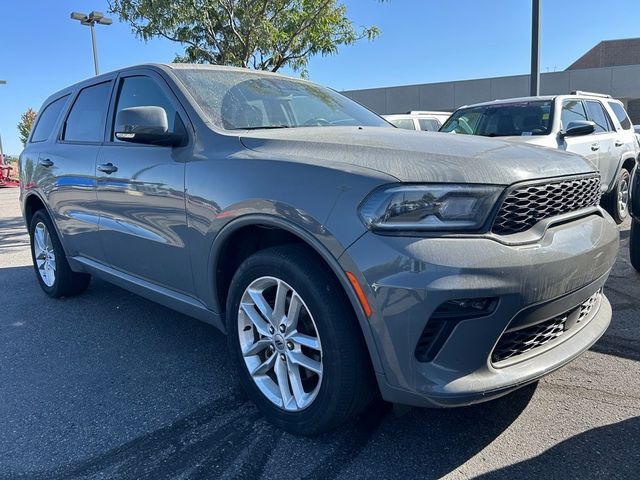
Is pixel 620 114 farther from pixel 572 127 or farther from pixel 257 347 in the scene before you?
pixel 257 347

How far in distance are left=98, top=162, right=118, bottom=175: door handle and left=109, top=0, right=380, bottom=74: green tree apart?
174 inches

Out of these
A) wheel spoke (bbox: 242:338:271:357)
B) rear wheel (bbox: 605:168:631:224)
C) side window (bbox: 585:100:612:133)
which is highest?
side window (bbox: 585:100:612:133)

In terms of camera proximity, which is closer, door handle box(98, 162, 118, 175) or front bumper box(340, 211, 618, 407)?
front bumper box(340, 211, 618, 407)

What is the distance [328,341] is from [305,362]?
277 millimetres

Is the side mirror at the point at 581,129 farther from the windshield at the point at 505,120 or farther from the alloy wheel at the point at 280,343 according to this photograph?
the alloy wheel at the point at 280,343

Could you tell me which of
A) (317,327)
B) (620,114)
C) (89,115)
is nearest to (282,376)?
(317,327)

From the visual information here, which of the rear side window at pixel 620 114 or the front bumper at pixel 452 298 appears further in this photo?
the rear side window at pixel 620 114

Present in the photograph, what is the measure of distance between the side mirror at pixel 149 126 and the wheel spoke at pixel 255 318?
1034mm

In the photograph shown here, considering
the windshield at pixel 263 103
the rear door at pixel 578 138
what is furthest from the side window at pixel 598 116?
the windshield at pixel 263 103

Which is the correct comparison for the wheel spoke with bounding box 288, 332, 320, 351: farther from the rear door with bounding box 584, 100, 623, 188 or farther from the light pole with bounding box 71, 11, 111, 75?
the light pole with bounding box 71, 11, 111, 75

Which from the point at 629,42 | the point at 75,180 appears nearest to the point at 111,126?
the point at 75,180

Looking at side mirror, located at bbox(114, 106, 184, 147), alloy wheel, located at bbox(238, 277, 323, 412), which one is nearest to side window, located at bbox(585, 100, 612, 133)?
side mirror, located at bbox(114, 106, 184, 147)

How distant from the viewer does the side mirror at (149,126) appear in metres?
2.85

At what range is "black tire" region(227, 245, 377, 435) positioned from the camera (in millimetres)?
2154
